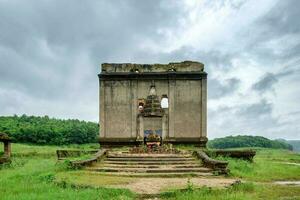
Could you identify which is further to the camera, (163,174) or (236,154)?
(236,154)

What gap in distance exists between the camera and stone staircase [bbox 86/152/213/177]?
18.3 metres

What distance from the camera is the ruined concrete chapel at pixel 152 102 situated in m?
30.8

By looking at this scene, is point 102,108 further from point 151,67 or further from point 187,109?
point 187,109

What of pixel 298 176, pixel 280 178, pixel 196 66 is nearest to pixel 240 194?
pixel 280 178

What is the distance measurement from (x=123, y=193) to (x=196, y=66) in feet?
68.0

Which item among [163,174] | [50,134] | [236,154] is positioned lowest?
[50,134]

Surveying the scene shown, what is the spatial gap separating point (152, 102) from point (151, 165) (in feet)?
36.6

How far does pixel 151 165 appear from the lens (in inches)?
789

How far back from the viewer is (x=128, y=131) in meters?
31.0

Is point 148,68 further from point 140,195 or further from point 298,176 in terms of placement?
point 140,195

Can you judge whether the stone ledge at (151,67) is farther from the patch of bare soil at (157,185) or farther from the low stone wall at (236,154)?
the patch of bare soil at (157,185)

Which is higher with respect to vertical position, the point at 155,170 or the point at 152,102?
the point at 152,102

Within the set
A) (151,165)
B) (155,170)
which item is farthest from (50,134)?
(155,170)

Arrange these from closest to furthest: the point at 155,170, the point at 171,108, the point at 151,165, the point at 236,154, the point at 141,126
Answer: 1. the point at 155,170
2. the point at 151,165
3. the point at 236,154
4. the point at 141,126
5. the point at 171,108
